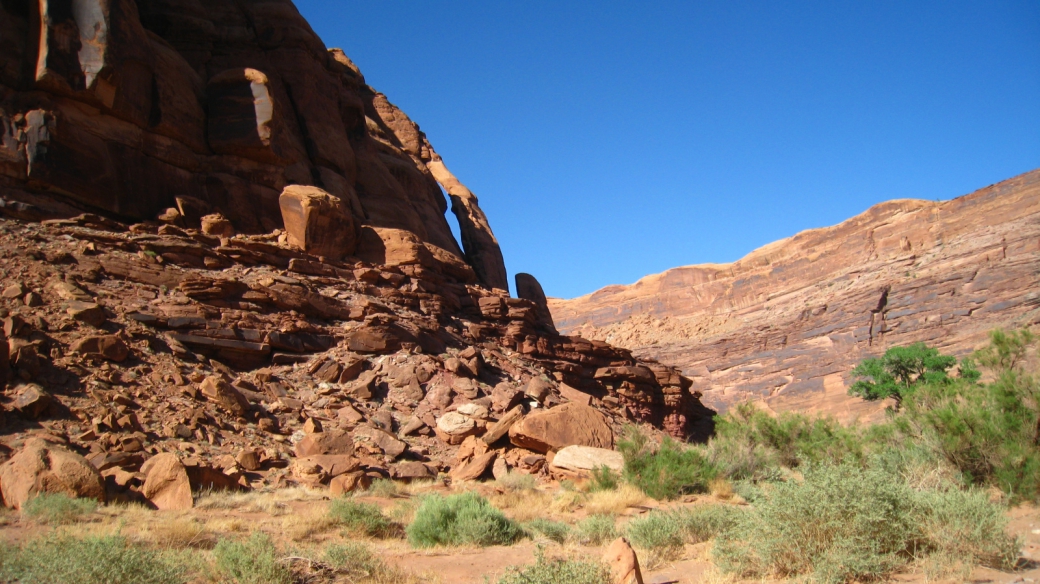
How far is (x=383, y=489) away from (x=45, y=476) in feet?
18.0

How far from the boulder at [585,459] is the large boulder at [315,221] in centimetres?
1142

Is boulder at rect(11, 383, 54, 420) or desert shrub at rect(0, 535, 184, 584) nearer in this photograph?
desert shrub at rect(0, 535, 184, 584)

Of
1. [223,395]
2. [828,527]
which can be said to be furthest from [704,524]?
[223,395]

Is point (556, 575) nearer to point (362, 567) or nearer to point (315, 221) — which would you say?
point (362, 567)

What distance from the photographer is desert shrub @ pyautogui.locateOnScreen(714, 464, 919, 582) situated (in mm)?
6242

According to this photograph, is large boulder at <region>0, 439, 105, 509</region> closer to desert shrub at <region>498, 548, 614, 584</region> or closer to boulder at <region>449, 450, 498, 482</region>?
desert shrub at <region>498, 548, 614, 584</region>

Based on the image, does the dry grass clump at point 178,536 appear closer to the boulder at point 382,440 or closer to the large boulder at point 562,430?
the boulder at point 382,440

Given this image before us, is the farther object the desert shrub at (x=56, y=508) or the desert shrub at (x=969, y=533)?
the desert shrub at (x=56, y=508)

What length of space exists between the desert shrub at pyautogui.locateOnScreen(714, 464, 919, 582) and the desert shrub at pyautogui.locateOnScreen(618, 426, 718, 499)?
20.5ft

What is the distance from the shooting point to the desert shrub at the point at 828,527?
6.24m

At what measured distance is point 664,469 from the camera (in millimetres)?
13023

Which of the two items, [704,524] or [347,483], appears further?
[347,483]

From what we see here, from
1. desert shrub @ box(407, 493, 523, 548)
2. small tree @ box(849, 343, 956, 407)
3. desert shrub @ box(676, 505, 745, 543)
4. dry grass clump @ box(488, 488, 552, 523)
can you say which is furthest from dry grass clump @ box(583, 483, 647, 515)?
small tree @ box(849, 343, 956, 407)

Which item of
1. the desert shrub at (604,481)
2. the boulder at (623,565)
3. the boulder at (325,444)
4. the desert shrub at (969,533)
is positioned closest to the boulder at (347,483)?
the boulder at (325,444)
